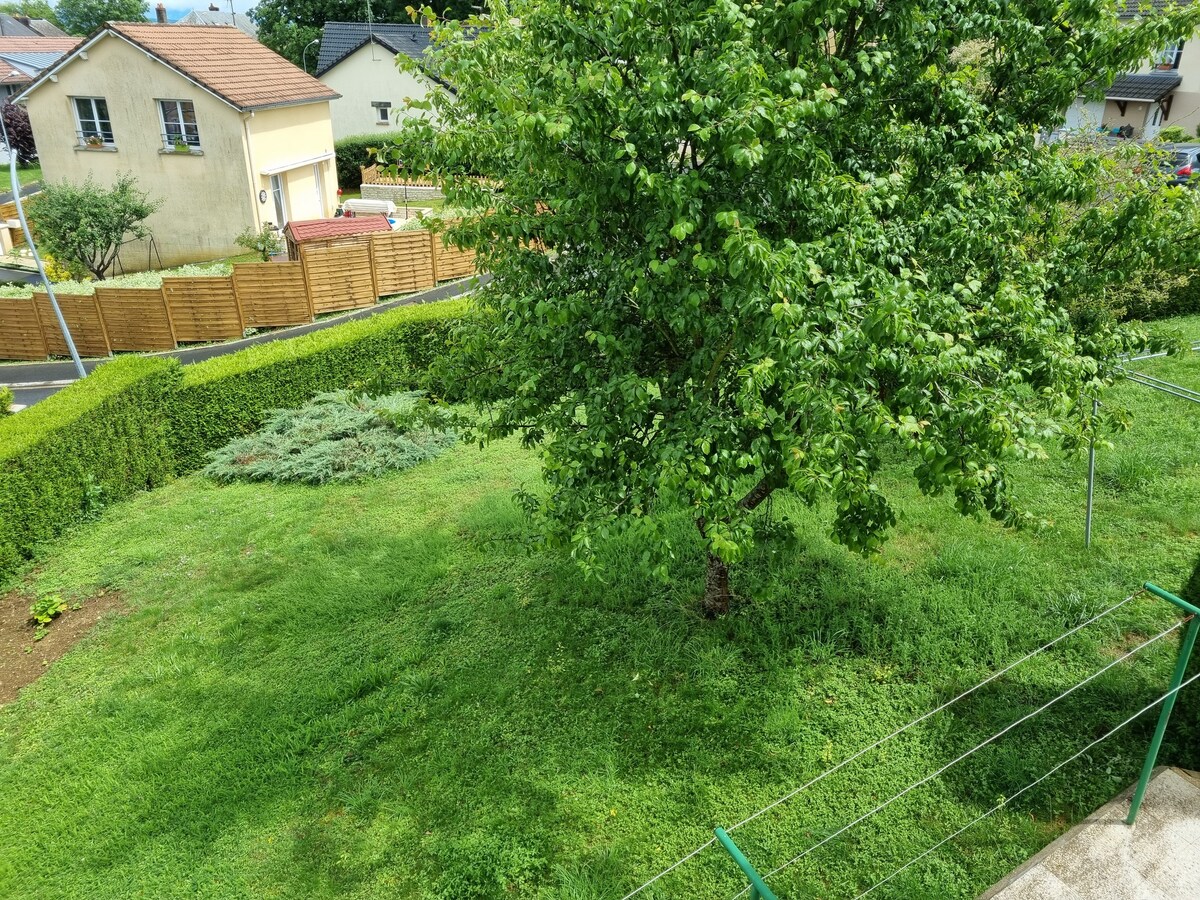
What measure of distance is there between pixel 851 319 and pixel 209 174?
31092 mm

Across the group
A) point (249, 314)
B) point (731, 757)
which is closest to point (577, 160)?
point (731, 757)

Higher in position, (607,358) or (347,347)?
(607,358)

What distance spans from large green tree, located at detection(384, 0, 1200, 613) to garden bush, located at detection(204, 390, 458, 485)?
723 cm

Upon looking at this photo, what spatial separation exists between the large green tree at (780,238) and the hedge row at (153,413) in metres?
4.03

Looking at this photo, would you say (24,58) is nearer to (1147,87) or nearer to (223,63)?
(223,63)

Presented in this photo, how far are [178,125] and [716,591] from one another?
30.2m

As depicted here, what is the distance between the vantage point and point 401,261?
26969 mm

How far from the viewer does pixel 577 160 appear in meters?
5.61

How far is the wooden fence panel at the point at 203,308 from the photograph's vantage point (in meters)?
23.5

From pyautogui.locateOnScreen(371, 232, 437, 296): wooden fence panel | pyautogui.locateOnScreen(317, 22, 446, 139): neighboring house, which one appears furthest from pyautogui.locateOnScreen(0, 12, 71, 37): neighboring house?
pyautogui.locateOnScreen(371, 232, 437, 296): wooden fence panel

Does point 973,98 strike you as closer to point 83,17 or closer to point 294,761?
point 294,761

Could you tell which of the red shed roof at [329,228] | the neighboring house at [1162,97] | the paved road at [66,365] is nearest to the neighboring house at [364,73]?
the red shed roof at [329,228]

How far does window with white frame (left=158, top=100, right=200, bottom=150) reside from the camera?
29562mm

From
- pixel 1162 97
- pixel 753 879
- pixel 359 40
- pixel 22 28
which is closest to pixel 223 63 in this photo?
pixel 359 40
